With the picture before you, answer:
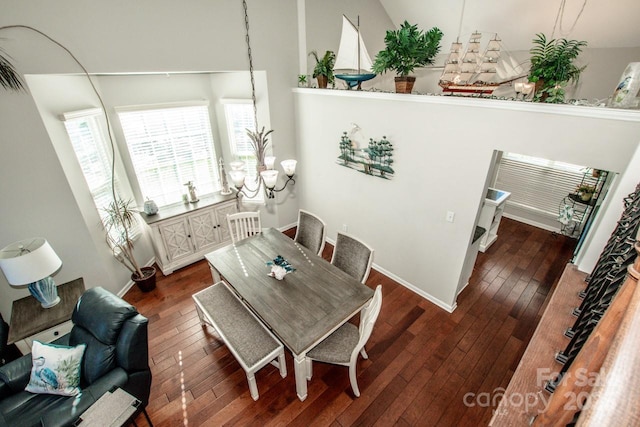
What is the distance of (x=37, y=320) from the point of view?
280 cm

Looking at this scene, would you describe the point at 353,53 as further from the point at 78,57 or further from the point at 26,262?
the point at 26,262

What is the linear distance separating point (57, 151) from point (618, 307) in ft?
14.2

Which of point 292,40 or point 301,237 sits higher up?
point 292,40

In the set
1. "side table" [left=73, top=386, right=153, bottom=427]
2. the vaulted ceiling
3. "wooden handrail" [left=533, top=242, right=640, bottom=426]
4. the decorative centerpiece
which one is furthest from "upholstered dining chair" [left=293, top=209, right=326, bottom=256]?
the vaulted ceiling

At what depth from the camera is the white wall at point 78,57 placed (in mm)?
2613

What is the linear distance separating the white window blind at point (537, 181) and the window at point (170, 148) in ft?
18.4

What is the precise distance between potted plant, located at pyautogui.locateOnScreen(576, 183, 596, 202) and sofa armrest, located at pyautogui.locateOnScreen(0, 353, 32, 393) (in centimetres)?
723

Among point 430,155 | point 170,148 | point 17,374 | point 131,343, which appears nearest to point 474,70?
point 430,155

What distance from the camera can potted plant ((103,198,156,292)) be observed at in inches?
147

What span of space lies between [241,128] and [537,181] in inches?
219

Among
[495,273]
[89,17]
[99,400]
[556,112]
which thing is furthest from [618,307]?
[89,17]

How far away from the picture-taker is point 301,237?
12.9ft

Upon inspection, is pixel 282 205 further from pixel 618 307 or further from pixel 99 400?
pixel 618 307

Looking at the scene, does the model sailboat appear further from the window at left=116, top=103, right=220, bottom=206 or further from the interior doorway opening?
the interior doorway opening
